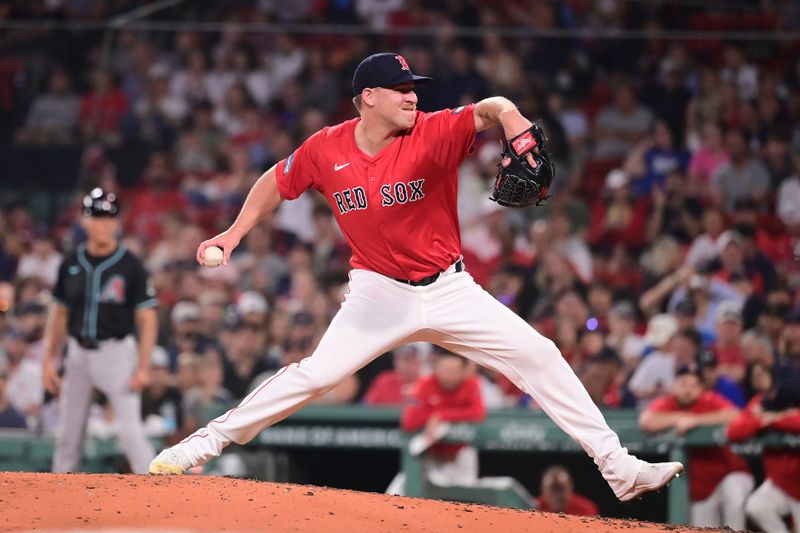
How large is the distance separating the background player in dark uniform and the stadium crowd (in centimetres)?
113

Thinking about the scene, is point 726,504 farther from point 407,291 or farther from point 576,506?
point 407,291

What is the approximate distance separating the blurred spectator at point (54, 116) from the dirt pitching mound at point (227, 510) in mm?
6745

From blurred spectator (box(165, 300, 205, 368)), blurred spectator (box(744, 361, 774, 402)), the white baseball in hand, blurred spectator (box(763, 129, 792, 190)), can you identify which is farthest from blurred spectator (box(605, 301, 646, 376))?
the white baseball in hand

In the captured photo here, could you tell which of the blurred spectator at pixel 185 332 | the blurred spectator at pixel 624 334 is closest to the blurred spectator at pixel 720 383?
the blurred spectator at pixel 624 334

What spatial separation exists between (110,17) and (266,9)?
150cm

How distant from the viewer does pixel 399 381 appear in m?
8.56

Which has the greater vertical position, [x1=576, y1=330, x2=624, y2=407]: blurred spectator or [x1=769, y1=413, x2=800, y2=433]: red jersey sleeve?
[x1=576, y1=330, x2=624, y2=407]: blurred spectator

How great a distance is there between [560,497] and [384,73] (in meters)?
3.43

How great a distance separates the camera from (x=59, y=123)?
11391 millimetres

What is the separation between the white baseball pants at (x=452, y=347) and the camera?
4.80m

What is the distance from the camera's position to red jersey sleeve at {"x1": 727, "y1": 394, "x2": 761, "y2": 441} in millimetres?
6672

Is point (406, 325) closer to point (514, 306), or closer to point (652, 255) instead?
point (514, 306)

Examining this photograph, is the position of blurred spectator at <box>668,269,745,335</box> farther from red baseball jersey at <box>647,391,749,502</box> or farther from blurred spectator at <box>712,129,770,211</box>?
red baseball jersey at <box>647,391,749,502</box>

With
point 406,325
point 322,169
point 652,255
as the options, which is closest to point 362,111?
point 322,169
